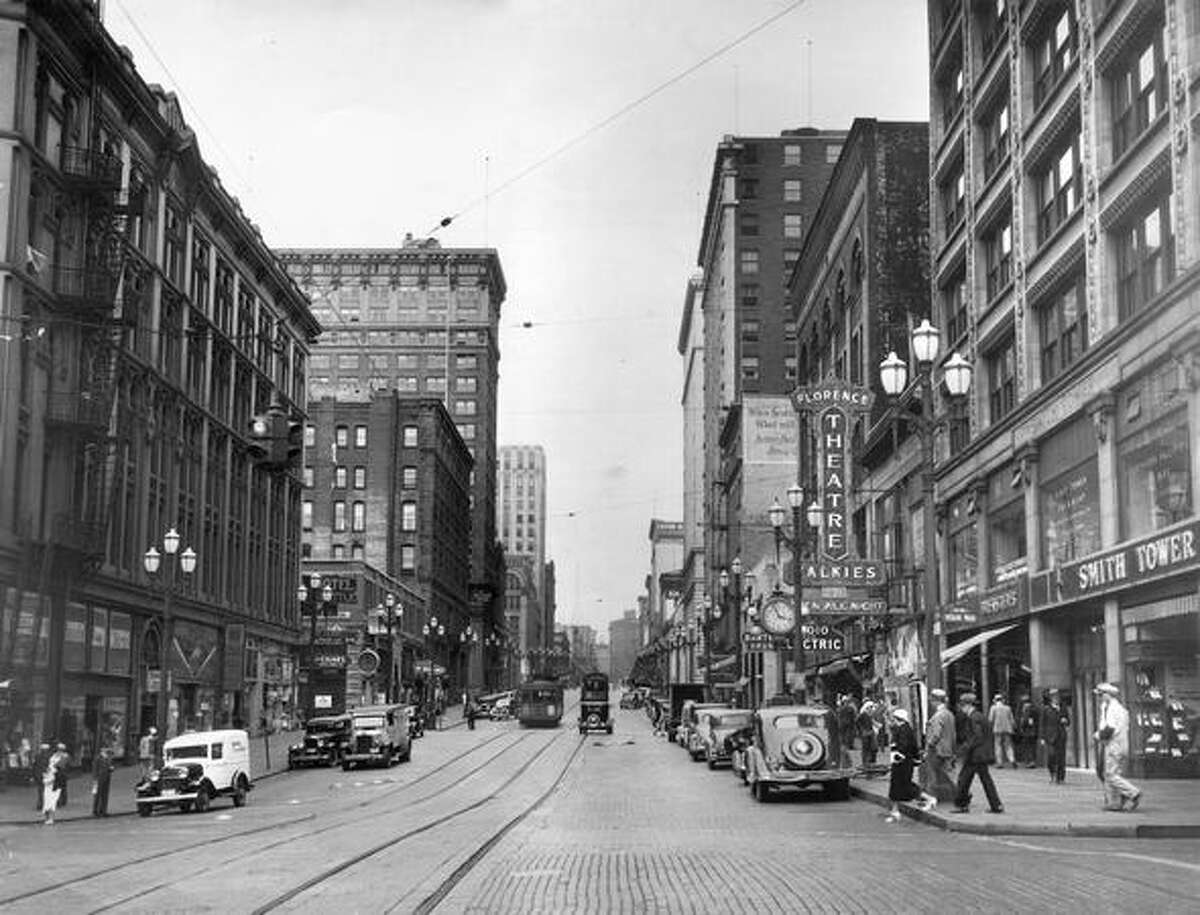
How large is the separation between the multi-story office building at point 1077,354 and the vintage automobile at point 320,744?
2036 centimetres

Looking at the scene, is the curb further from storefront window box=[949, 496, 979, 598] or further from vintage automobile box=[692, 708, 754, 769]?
storefront window box=[949, 496, 979, 598]

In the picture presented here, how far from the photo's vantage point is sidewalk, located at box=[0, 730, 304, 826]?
30.5m

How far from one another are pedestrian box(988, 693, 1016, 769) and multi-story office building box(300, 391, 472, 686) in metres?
86.4

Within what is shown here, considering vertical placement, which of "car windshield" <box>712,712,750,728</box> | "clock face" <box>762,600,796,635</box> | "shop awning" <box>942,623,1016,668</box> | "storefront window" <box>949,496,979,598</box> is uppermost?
"storefront window" <box>949,496,979,598</box>

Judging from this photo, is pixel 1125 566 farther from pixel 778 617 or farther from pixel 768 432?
pixel 768 432

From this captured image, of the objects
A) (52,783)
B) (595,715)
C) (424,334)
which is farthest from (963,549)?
(424,334)

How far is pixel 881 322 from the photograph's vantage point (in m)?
58.6

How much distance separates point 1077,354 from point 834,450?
20512mm

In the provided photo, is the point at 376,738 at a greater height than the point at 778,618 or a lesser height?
lesser

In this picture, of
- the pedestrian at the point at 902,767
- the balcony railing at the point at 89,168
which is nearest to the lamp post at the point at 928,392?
the pedestrian at the point at 902,767

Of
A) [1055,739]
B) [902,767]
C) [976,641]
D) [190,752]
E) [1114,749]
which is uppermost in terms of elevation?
[976,641]

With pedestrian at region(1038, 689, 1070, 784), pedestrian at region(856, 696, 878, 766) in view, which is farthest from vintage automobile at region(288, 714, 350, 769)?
pedestrian at region(1038, 689, 1070, 784)

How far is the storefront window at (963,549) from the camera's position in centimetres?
4353

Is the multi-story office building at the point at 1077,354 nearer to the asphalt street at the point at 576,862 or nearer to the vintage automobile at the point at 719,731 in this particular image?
the vintage automobile at the point at 719,731
